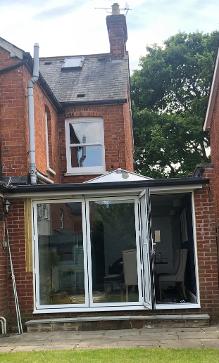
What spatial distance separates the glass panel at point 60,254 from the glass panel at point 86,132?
282 inches

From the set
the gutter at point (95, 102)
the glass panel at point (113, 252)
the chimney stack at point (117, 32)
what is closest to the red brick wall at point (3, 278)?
the glass panel at point (113, 252)

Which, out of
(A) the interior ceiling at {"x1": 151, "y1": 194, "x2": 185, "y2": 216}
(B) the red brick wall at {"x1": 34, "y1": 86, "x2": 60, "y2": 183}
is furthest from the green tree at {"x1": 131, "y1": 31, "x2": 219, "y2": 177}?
(A) the interior ceiling at {"x1": 151, "y1": 194, "x2": 185, "y2": 216}

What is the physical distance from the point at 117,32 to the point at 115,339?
15343 mm

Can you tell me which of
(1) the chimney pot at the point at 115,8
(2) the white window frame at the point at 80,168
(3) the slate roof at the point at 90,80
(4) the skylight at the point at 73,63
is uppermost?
(1) the chimney pot at the point at 115,8

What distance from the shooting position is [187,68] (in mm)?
36406

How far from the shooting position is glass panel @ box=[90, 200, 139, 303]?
11727mm

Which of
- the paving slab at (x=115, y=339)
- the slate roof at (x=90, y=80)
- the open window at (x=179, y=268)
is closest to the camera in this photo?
the paving slab at (x=115, y=339)

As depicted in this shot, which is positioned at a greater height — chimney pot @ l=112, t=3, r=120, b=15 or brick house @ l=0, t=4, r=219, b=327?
chimney pot @ l=112, t=3, r=120, b=15

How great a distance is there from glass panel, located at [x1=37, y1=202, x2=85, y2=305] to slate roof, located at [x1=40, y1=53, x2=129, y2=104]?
25.3 feet

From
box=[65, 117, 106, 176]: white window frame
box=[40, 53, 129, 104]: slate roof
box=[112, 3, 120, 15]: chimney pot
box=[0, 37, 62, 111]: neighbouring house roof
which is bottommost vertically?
box=[65, 117, 106, 176]: white window frame

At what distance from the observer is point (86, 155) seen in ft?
62.3

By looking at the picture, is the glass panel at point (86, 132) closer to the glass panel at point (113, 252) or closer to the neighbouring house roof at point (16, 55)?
the neighbouring house roof at point (16, 55)

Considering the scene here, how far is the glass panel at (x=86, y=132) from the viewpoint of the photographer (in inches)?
747

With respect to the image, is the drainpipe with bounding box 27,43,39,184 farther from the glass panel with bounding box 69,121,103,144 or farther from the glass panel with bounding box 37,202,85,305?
the glass panel with bounding box 69,121,103,144
